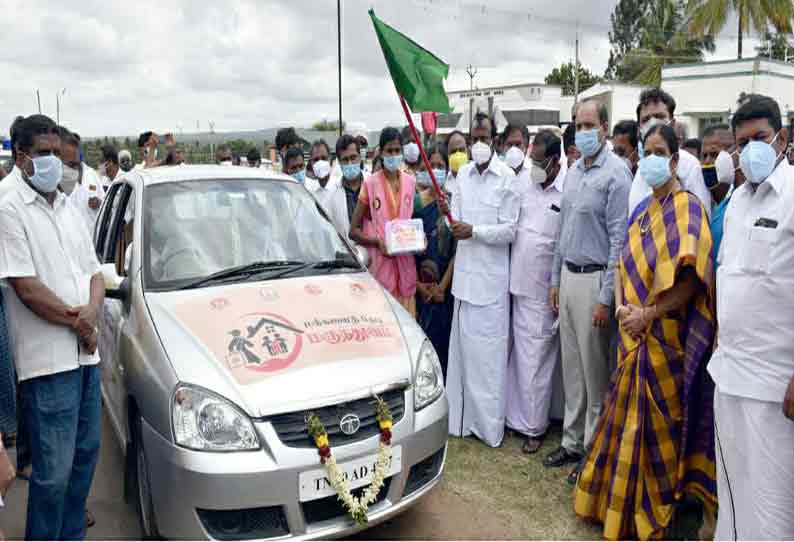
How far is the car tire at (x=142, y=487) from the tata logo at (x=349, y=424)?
0.94 metres

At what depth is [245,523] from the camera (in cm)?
268

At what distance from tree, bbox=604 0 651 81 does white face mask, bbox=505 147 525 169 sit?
155 feet

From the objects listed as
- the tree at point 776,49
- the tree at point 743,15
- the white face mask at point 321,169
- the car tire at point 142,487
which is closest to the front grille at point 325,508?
the car tire at point 142,487

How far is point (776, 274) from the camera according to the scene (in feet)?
8.08

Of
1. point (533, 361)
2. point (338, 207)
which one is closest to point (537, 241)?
point (533, 361)

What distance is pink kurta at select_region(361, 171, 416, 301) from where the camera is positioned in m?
4.75

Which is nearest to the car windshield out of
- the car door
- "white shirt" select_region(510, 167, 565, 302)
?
Answer: the car door

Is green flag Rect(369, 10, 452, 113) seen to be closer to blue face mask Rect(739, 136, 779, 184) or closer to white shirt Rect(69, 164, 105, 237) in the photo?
blue face mask Rect(739, 136, 779, 184)

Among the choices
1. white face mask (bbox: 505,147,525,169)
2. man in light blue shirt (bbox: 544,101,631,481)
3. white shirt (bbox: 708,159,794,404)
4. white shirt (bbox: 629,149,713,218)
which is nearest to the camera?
white shirt (bbox: 708,159,794,404)

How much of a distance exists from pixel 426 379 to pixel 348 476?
0.67m

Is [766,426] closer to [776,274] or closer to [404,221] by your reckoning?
[776,274]

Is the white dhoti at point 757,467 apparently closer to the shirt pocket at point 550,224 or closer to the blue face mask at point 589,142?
the blue face mask at point 589,142

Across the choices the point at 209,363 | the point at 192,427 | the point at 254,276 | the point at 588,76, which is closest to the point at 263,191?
the point at 254,276

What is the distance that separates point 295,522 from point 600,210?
243 centimetres
